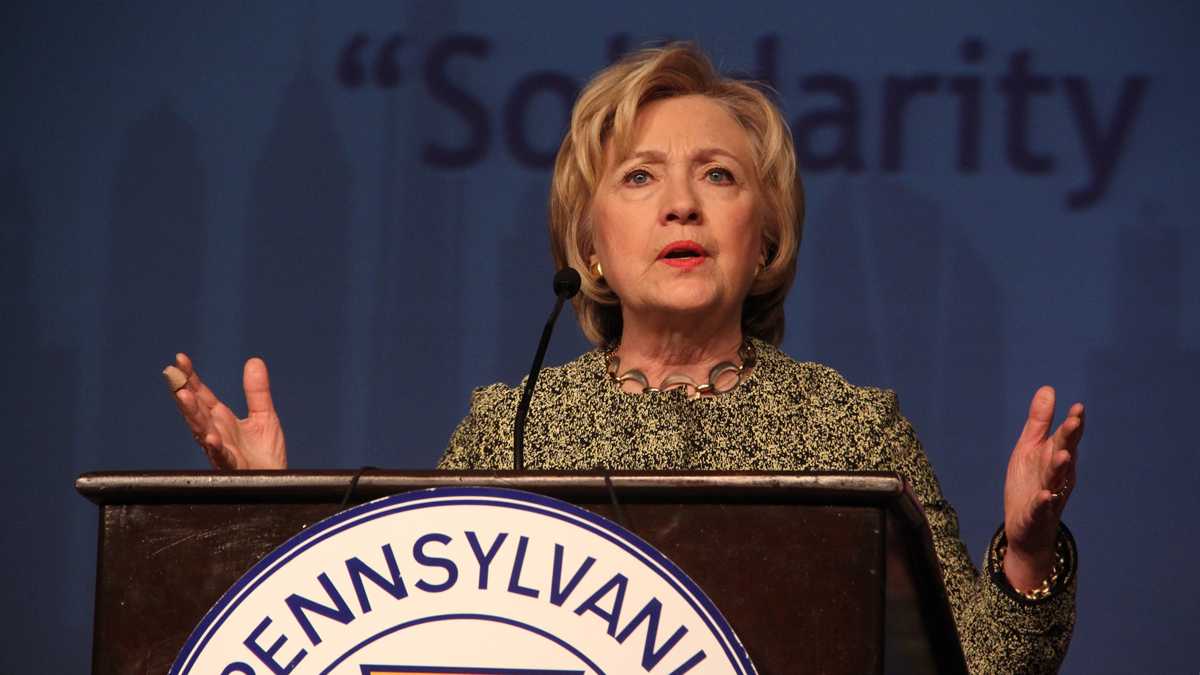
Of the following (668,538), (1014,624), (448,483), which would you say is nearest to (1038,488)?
(1014,624)

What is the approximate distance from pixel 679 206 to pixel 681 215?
0.04 ft

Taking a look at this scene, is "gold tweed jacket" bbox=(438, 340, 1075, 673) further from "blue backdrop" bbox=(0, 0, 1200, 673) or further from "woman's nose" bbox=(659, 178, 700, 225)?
"blue backdrop" bbox=(0, 0, 1200, 673)

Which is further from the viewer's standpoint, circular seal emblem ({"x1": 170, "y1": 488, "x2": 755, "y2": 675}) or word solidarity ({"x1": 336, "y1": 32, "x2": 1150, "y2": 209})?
word solidarity ({"x1": 336, "y1": 32, "x2": 1150, "y2": 209})

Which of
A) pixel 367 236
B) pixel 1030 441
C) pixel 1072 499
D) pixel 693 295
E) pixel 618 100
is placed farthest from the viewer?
pixel 367 236

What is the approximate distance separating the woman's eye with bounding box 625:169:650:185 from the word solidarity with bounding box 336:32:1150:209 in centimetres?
70

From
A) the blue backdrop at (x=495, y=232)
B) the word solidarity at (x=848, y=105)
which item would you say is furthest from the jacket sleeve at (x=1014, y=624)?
the word solidarity at (x=848, y=105)

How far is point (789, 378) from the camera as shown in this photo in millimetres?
1717

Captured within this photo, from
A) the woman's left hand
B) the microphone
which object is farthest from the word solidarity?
the woman's left hand

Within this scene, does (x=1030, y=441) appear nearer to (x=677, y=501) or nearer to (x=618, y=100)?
(x=677, y=501)

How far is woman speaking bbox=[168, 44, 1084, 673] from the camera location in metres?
1.63

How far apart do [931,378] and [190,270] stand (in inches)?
48.2

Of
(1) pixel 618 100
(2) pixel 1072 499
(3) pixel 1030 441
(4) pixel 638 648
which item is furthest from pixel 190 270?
(4) pixel 638 648

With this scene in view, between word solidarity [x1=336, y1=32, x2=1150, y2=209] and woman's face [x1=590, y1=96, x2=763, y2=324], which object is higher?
word solidarity [x1=336, y1=32, x2=1150, y2=209]

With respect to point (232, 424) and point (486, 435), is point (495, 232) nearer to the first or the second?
point (486, 435)
